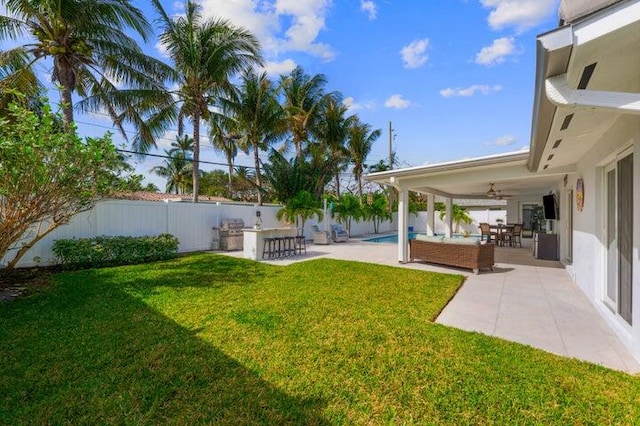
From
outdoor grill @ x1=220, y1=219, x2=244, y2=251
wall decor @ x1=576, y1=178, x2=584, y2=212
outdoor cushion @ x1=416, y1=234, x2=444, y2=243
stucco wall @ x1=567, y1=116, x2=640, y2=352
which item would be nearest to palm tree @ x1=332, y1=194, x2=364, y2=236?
outdoor grill @ x1=220, y1=219, x2=244, y2=251

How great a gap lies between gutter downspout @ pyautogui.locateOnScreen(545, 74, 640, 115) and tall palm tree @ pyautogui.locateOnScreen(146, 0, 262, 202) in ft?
46.1

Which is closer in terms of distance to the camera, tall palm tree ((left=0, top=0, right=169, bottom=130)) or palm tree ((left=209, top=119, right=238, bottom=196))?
tall palm tree ((left=0, top=0, right=169, bottom=130))

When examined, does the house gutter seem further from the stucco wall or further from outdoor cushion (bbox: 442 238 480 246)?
outdoor cushion (bbox: 442 238 480 246)

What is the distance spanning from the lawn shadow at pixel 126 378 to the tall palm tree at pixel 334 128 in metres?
20.1

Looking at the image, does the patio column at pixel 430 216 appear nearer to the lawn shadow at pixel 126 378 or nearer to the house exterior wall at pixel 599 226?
the house exterior wall at pixel 599 226

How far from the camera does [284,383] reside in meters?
3.28

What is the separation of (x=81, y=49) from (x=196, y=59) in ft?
15.8

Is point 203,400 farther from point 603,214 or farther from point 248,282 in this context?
point 603,214

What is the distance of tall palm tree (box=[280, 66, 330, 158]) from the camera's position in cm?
2266

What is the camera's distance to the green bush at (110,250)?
9008mm

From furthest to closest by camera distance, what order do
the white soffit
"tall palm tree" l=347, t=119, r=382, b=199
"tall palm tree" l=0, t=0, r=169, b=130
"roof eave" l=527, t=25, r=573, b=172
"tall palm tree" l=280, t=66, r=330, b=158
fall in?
"tall palm tree" l=347, t=119, r=382, b=199 < "tall palm tree" l=280, t=66, r=330, b=158 < "tall palm tree" l=0, t=0, r=169, b=130 < "roof eave" l=527, t=25, r=573, b=172 < the white soffit

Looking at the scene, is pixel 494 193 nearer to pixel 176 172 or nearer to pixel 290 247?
pixel 290 247

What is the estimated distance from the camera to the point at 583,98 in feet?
9.04

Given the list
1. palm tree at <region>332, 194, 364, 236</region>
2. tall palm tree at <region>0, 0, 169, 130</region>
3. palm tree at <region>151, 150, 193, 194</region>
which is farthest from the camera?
palm tree at <region>151, 150, 193, 194</region>
